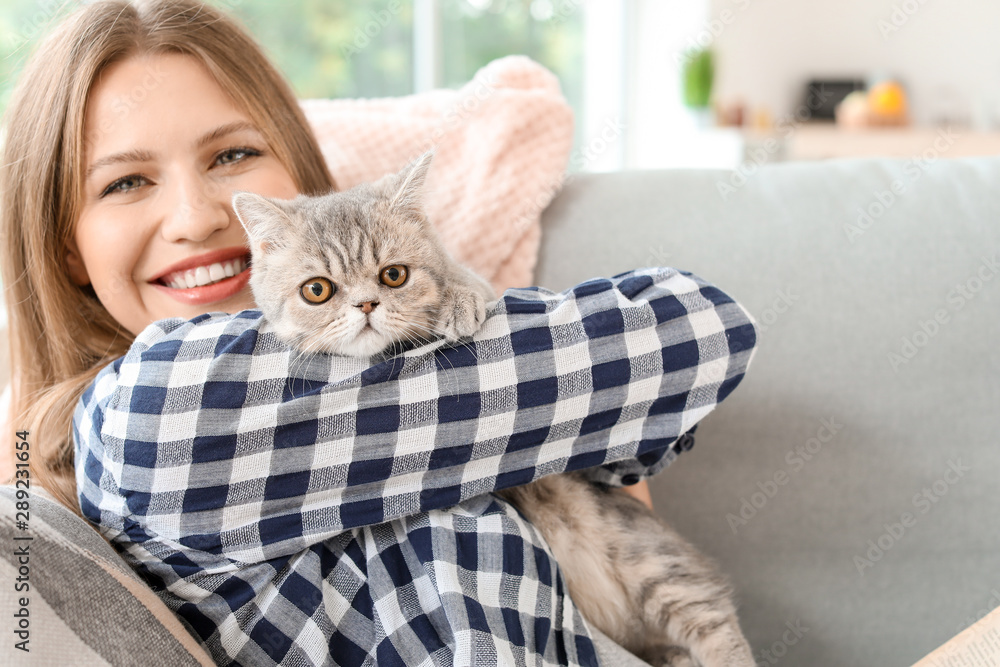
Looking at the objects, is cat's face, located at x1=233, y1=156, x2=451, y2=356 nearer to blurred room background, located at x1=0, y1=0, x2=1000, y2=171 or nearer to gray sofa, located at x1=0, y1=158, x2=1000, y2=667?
gray sofa, located at x1=0, y1=158, x2=1000, y2=667

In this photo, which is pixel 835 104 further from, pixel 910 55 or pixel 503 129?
pixel 503 129

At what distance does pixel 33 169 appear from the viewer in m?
1.12

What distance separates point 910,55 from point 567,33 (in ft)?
10.1

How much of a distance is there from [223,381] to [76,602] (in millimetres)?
277

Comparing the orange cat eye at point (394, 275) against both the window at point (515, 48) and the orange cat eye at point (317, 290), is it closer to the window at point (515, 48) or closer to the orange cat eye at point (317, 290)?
the orange cat eye at point (317, 290)

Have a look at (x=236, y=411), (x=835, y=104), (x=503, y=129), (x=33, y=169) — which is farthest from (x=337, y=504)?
(x=835, y=104)

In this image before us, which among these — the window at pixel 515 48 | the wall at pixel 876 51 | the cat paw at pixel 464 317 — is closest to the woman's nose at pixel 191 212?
the cat paw at pixel 464 317

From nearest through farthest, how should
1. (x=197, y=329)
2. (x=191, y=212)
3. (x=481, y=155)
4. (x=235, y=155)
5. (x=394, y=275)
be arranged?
(x=197, y=329) < (x=394, y=275) < (x=191, y=212) < (x=235, y=155) < (x=481, y=155)

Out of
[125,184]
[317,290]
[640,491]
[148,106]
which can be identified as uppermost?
[148,106]

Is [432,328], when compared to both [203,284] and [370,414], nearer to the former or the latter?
[370,414]

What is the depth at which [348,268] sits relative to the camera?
37.1 inches

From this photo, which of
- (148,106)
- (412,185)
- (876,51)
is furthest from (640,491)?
(876,51)

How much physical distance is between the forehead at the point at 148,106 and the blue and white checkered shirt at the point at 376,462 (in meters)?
0.37

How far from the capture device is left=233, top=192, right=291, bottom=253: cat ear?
3.12ft
